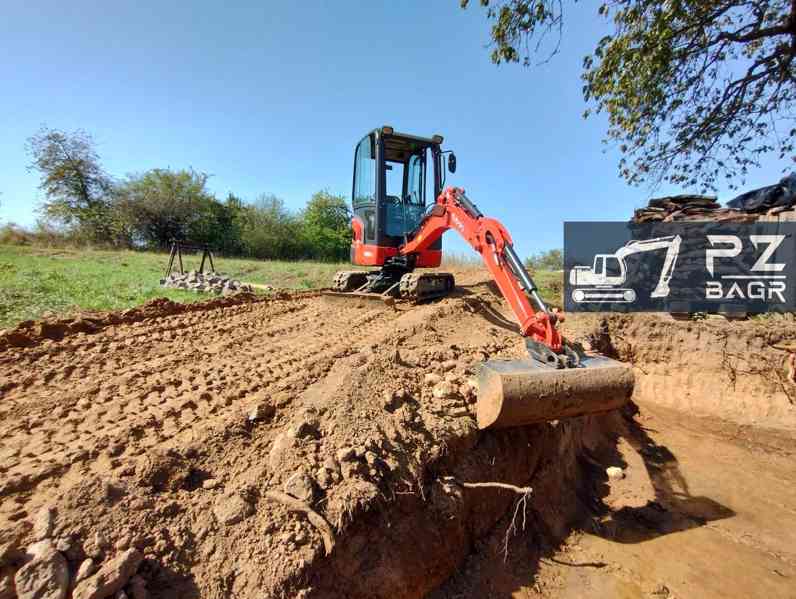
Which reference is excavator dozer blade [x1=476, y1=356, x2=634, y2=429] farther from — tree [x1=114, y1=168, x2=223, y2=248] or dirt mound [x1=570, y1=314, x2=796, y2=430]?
tree [x1=114, y1=168, x2=223, y2=248]

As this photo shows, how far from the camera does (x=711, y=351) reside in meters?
6.27

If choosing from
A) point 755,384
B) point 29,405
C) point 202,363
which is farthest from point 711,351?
point 29,405

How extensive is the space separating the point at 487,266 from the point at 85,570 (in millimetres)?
3912

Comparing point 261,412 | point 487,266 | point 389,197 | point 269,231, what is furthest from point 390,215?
point 269,231

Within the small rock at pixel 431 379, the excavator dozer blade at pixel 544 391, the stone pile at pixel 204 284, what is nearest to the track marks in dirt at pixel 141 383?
the small rock at pixel 431 379

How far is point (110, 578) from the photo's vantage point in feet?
4.65

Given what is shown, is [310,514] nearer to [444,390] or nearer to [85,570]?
[85,570]

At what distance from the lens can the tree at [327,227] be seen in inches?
1247

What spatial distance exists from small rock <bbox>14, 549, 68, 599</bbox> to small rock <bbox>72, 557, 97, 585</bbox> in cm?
3

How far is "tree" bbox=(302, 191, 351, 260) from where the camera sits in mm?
31672

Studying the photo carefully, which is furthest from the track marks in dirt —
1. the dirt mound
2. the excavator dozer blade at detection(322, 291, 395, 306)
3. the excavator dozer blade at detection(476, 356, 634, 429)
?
the dirt mound

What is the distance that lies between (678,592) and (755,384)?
16.3 feet

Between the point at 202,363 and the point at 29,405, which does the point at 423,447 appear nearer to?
the point at 202,363

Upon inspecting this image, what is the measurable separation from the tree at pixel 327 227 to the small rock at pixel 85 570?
98.7 ft
